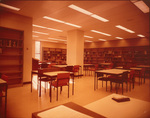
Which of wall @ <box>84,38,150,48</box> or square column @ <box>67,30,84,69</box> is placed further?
wall @ <box>84,38,150,48</box>

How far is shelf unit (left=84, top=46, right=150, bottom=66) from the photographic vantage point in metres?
9.58

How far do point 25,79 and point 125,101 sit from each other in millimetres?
5256

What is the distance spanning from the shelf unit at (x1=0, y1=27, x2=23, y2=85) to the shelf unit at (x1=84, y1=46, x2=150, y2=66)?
8491 millimetres

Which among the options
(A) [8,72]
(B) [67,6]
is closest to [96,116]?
(B) [67,6]

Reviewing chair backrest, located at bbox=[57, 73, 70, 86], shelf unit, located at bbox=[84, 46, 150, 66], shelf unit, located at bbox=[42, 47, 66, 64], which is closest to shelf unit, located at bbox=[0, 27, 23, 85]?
chair backrest, located at bbox=[57, 73, 70, 86]

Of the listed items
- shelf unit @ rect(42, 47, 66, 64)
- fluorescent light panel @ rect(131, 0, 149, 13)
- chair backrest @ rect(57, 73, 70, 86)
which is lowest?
chair backrest @ rect(57, 73, 70, 86)

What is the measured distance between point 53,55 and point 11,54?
30.7 ft

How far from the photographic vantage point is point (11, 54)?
15.9 ft

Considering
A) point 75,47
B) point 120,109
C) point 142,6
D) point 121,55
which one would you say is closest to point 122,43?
point 121,55

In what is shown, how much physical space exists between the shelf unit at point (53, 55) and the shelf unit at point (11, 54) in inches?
316

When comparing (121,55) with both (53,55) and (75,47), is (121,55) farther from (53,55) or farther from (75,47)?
(53,55)

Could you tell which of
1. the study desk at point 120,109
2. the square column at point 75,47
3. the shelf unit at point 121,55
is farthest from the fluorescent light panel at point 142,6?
the shelf unit at point 121,55

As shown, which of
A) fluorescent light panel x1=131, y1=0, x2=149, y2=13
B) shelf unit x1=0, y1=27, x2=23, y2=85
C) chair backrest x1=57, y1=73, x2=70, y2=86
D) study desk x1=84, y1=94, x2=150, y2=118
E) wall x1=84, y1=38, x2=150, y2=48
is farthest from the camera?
wall x1=84, y1=38, x2=150, y2=48

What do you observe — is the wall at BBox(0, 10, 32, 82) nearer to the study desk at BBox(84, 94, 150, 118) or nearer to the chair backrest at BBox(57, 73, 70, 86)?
the chair backrest at BBox(57, 73, 70, 86)
